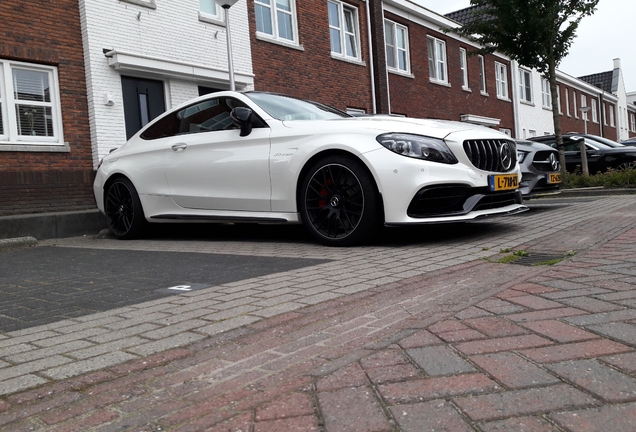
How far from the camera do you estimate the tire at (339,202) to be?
559 centimetres

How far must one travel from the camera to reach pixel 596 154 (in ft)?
51.3

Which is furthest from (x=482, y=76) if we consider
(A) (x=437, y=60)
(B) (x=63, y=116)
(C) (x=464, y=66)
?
(B) (x=63, y=116)

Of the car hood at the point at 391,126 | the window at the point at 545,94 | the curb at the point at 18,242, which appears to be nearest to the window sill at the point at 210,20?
the curb at the point at 18,242

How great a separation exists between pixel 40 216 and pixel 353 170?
5317 millimetres

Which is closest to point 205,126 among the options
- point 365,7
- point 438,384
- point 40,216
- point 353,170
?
point 353,170

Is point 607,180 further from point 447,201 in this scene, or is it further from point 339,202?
point 339,202

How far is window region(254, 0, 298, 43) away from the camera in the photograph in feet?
49.9

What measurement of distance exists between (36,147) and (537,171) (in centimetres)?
780

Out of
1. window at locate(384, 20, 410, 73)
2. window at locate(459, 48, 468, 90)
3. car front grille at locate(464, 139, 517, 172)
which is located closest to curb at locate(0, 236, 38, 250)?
car front grille at locate(464, 139, 517, 172)

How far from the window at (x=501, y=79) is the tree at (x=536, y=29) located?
43.8 feet

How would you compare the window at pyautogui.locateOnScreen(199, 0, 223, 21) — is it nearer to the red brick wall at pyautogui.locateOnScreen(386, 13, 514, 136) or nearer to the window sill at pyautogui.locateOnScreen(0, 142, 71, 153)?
the window sill at pyautogui.locateOnScreen(0, 142, 71, 153)

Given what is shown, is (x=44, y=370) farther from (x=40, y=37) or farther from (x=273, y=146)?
(x=40, y=37)

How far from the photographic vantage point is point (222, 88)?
1406 centimetres

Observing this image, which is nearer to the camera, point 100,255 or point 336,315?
point 336,315
